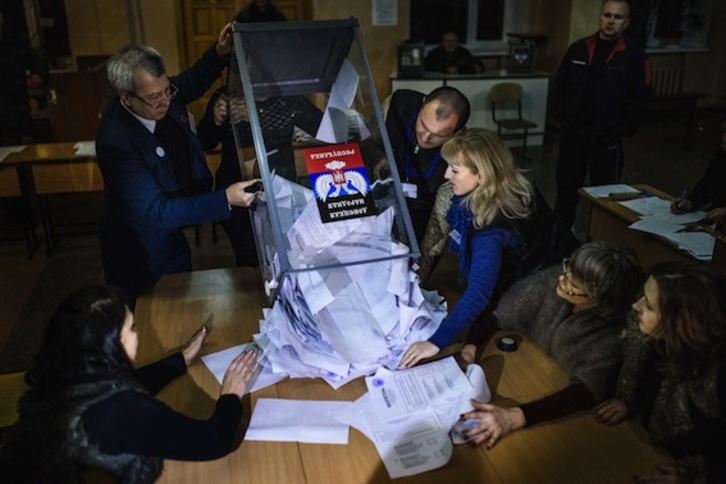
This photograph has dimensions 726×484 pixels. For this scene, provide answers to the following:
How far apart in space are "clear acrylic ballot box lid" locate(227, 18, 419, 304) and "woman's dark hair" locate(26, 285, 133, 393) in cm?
43

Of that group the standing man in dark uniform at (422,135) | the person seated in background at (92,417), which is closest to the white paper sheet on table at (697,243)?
the standing man in dark uniform at (422,135)

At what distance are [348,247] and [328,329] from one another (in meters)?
0.21

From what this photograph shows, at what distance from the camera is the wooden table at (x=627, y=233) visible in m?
2.59

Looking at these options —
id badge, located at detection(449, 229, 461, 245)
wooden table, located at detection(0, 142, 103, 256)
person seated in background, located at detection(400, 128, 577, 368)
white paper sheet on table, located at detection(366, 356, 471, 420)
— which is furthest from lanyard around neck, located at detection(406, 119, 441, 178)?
wooden table, located at detection(0, 142, 103, 256)

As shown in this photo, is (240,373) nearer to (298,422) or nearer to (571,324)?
(298,422)

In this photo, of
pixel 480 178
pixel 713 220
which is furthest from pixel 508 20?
pixel 480 178

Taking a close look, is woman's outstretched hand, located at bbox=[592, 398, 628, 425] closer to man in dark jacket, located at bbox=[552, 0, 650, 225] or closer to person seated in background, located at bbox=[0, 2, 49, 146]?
man in dark jacket, located at bbox=[552, 0, 650, 225]

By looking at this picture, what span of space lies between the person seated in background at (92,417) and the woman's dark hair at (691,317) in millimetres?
942

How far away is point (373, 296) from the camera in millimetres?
1663

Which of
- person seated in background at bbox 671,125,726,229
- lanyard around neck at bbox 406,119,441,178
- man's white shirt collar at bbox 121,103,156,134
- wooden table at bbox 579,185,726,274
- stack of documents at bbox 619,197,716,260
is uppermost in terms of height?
man's white shirt collar at bbox 121,103,156,134

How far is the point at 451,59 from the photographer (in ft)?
22.0

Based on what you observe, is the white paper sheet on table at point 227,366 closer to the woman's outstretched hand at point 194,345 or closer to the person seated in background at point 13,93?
the woman's outstretched hand at point 194,345

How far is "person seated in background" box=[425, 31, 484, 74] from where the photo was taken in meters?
6.68

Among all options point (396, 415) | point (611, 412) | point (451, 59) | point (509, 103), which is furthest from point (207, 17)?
point (611, 412)
